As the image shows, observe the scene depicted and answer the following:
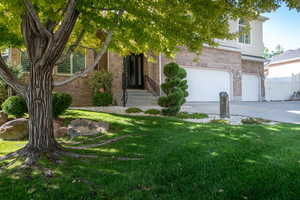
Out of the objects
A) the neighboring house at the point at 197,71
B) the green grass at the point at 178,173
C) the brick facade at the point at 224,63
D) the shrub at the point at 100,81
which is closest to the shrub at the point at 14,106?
the green grass at the point at 178,173

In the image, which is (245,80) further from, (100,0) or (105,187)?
(105,187)

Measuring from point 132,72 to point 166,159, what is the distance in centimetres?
1169

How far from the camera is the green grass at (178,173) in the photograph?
2.58m

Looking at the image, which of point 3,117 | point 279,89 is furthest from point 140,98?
point 279,89

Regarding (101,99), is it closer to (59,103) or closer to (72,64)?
(72,64)

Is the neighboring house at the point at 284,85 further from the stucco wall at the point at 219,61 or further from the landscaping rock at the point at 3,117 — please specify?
the landscaping rock at the point at 3,117

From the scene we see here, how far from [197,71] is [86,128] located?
980 cm

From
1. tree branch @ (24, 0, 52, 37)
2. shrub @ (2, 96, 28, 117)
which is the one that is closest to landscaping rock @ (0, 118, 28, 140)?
shrub @ (2, 96, 28, 117)

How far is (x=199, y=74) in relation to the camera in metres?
14.1

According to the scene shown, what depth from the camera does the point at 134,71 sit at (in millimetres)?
14734

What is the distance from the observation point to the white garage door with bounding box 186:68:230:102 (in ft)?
45.5

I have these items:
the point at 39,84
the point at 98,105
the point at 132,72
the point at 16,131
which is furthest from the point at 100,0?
the point at 132,72

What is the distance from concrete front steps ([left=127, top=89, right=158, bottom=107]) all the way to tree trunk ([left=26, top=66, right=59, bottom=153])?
26.6 feet

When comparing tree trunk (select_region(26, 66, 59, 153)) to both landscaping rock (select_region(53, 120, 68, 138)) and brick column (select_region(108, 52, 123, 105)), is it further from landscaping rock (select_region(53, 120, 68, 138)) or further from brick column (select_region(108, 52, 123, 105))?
brick column (select_region(108, 52, 123, 105))
